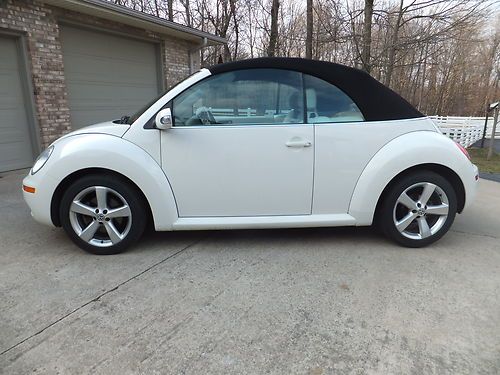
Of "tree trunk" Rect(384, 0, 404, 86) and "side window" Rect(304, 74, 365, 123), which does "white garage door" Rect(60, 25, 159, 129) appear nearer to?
"side window" Rect(304, 74, 365, 123)

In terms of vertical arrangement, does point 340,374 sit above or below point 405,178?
below

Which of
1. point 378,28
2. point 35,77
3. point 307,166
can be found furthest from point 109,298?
point 378,28

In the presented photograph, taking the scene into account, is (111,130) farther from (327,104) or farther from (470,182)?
(470,182)

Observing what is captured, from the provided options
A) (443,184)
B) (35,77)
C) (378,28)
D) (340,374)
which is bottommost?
(340,374)

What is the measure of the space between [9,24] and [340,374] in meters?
7.17

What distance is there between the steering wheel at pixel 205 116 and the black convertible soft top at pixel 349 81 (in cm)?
33

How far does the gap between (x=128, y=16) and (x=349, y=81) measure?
591 centimetres

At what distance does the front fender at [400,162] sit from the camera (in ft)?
9.98

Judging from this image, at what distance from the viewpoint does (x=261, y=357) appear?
1.90 metres

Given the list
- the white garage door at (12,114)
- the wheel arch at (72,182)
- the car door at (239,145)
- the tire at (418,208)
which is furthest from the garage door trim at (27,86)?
the tire at (418,208)

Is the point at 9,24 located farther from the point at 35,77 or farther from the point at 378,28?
the point at 378,28

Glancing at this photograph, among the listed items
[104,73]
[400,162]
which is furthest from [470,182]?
[104,73]

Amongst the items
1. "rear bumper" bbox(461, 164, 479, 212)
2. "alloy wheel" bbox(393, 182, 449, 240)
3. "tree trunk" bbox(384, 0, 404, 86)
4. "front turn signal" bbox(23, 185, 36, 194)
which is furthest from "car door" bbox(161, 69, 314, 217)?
"tree trunk" bbox(384, 0, 404, 86)

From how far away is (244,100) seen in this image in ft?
9.97
